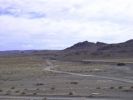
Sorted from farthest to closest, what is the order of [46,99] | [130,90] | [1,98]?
[130,90] → [1,98] → [46,99]

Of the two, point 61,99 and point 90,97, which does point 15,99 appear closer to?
point 61,99

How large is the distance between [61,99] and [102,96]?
2996 millimetres

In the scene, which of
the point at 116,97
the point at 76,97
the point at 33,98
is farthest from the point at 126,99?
the point at 33,98

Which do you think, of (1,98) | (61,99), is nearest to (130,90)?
(61,99)

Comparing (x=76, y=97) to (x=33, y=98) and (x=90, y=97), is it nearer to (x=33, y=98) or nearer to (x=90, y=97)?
(x=90, y=97)

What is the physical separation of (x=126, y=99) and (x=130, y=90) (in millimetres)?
5921

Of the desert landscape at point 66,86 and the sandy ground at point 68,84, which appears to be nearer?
the desert landscape at point 66,86

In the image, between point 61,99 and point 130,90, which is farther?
point 130,90

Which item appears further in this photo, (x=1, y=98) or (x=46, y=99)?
(x=1, y=98)

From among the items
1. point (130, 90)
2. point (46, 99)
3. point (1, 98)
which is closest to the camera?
point (46, 99)

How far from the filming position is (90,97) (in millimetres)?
26016

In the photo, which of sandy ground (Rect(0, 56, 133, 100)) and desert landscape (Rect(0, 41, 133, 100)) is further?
sandy ground (Rect(0, 56, 133, 100))

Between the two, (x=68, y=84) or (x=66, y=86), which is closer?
(x=66, y=86)

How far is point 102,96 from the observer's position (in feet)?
86.6
